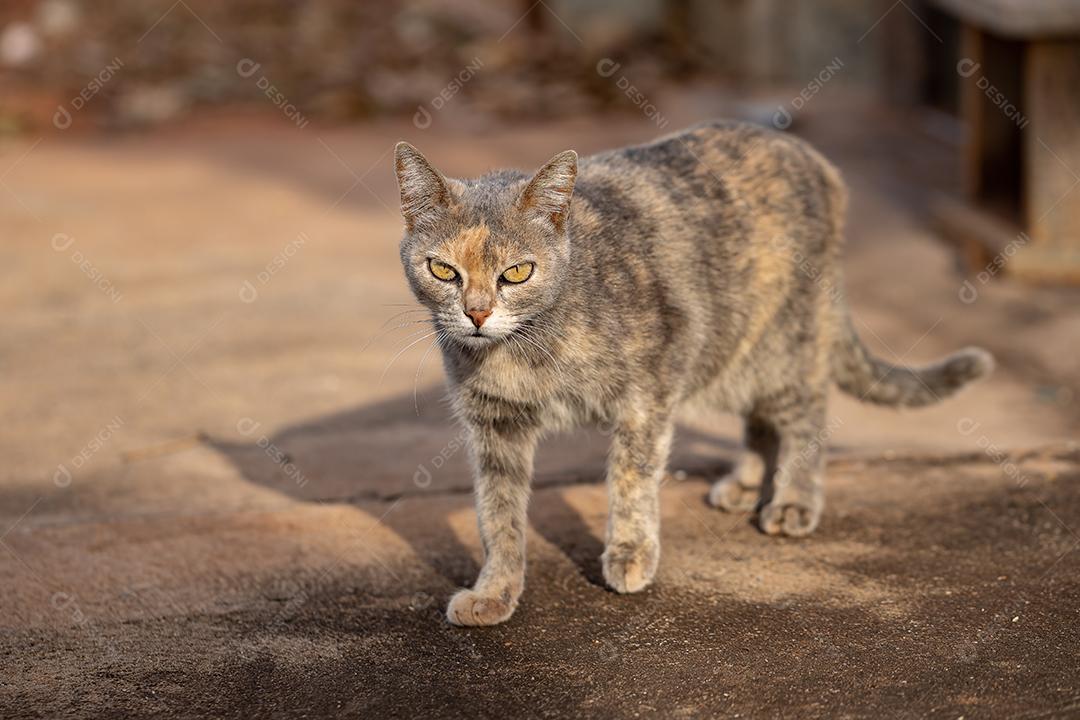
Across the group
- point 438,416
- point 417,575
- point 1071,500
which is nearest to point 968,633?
point 1071,500

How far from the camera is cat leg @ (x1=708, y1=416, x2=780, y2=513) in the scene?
178 inches

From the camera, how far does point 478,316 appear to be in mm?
3439

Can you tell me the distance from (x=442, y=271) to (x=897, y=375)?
1.89 metres

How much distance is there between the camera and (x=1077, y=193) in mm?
6797

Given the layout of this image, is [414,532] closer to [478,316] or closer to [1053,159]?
[478,316]

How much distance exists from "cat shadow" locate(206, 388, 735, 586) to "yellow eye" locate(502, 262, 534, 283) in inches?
30.7
